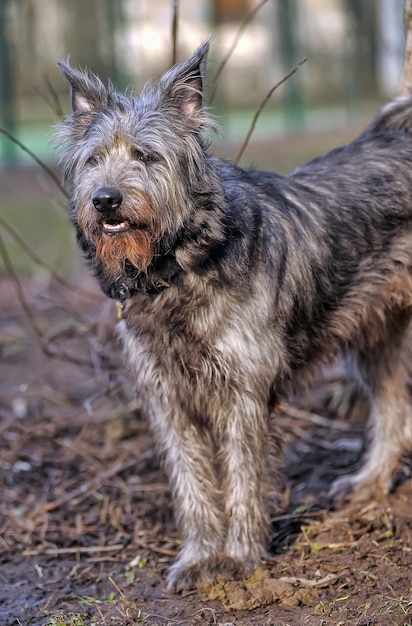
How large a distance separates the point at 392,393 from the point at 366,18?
15.1m

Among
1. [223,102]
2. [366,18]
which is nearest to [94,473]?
[223,102]

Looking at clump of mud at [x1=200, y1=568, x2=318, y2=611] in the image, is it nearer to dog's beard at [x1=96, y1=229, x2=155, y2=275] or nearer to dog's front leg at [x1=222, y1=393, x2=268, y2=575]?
dog's front leg at [x1=222, y1=393, x2=268, y2=575]

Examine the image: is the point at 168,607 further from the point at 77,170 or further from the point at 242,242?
the point at 77,170

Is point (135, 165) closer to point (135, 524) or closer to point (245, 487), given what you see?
point (245, 487)

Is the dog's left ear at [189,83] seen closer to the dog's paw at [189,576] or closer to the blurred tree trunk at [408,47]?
the blurred tree trunk at [408,47]

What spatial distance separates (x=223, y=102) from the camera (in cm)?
1627

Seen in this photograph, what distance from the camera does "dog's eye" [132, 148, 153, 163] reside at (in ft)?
14.0

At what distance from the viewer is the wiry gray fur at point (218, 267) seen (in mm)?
4273

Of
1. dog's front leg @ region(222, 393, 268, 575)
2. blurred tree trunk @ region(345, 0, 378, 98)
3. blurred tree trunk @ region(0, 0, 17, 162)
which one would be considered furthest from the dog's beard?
blurred tree trunk @ region(345, 0, 378, 98)

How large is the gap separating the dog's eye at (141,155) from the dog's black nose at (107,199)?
26 centimetres

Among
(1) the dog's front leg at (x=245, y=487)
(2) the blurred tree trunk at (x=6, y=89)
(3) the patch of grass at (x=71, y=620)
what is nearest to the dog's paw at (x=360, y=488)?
(1) the dog's front leg at (x=245, y=487)

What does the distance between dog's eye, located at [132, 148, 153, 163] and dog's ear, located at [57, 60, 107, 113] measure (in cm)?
31

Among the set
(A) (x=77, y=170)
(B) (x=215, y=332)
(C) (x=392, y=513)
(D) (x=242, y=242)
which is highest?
(A) (x=77, y=170)

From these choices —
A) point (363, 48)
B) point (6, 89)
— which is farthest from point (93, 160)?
point (363, 48)
